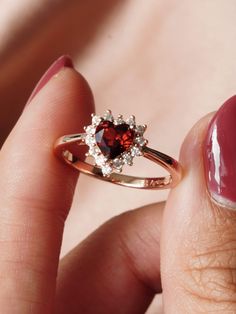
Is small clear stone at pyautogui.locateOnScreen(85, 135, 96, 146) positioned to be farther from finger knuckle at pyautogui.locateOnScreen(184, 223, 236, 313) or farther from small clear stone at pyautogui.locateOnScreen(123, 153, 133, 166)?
finger knuckle at pyautogui.locateOnScreen(184, 223, 236, 313)

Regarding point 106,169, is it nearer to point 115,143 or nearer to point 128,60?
point 115,143

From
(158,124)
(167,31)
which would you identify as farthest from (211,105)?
(167,31)

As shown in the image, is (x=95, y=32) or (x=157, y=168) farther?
(x=95, y=32)

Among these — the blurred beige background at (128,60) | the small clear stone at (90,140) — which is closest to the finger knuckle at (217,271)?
the small clear stone at (90,140)

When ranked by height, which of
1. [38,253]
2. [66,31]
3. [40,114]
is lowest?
[38,253]

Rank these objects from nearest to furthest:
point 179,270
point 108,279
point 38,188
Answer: point 179,270 → point 38,188 → point 108,279

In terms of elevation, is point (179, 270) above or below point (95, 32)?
below

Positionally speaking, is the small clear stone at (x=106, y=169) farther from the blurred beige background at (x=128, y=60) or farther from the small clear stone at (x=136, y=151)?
the blurred beige background at (x=128, y=60)

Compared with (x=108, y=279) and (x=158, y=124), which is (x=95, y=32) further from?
(x=108, y=279)
